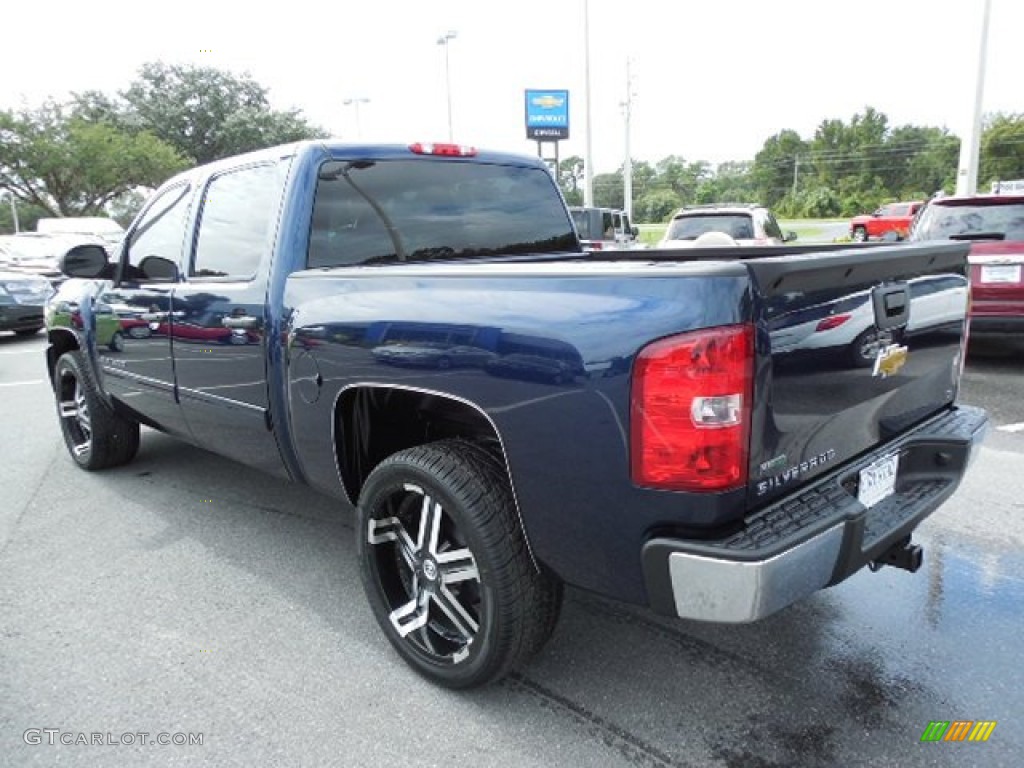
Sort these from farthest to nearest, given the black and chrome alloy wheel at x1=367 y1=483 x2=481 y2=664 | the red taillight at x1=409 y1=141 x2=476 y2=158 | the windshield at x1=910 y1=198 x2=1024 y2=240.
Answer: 1. the windshield at x1=910 y1=198 x2=1024 y2=240
2. the red taillight at x1=409 y1=141 x2=476 y2=158
3. the black and chrome alloy wheel at x1=367 y1=483 x2=481 y2=664

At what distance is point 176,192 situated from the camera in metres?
4.05

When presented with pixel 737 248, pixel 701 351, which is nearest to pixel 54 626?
pixel 701 351

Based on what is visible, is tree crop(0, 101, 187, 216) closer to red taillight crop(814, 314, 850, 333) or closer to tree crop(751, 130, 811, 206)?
red taillight crop(814, 314, 850, 333)

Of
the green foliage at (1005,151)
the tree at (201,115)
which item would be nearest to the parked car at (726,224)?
the tree at (201,115)

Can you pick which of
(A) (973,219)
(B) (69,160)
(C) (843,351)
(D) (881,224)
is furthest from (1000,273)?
(B) (69,160)

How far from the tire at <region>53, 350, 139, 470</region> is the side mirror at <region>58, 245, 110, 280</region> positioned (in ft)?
2.52

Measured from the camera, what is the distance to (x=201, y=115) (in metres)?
49.2

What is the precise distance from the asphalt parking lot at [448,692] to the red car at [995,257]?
13.0ft

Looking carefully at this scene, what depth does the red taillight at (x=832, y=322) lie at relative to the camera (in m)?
2.05

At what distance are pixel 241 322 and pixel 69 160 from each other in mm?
39602

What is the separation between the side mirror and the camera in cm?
418

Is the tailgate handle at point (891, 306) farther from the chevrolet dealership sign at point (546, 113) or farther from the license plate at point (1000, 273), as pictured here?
the chevrolet dealership sign at point (546, 113)

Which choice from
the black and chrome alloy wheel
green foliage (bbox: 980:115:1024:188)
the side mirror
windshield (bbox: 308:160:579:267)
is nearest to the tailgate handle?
the black and chrome alloy wheel

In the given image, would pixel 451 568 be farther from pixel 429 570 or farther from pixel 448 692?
pixel 448 692
